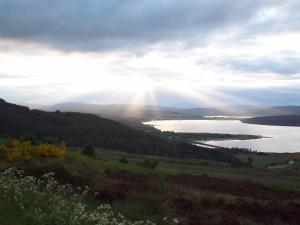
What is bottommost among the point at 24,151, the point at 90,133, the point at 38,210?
the point at 90,133

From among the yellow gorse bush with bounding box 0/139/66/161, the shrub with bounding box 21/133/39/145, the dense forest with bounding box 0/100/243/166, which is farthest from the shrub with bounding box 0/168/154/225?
the dense forest with bounding box 0/100/243/166

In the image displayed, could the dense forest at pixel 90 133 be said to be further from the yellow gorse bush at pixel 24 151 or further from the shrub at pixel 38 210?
the shrub at pixel 38 210

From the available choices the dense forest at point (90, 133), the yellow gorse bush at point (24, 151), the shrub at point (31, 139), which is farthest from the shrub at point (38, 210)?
the dense forest at point (90, 133)

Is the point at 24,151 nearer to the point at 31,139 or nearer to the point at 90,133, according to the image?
the point at 31,139

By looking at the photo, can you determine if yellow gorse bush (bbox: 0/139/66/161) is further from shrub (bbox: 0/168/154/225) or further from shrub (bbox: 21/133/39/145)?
shrub (bbox: 0/168/154/225)

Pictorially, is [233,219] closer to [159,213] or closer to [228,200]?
[159,213]

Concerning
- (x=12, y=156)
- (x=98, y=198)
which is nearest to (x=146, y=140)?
(x=12, y=156)

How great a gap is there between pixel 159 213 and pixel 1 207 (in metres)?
6.76

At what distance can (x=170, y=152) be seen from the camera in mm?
141375

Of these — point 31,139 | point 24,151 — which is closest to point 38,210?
point 24,151

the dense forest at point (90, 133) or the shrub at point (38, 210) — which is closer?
the shrub at point (38, 210)

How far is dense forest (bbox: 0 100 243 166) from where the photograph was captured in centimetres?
13062

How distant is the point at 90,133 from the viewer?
478ft

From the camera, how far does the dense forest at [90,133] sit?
→ 429ft
